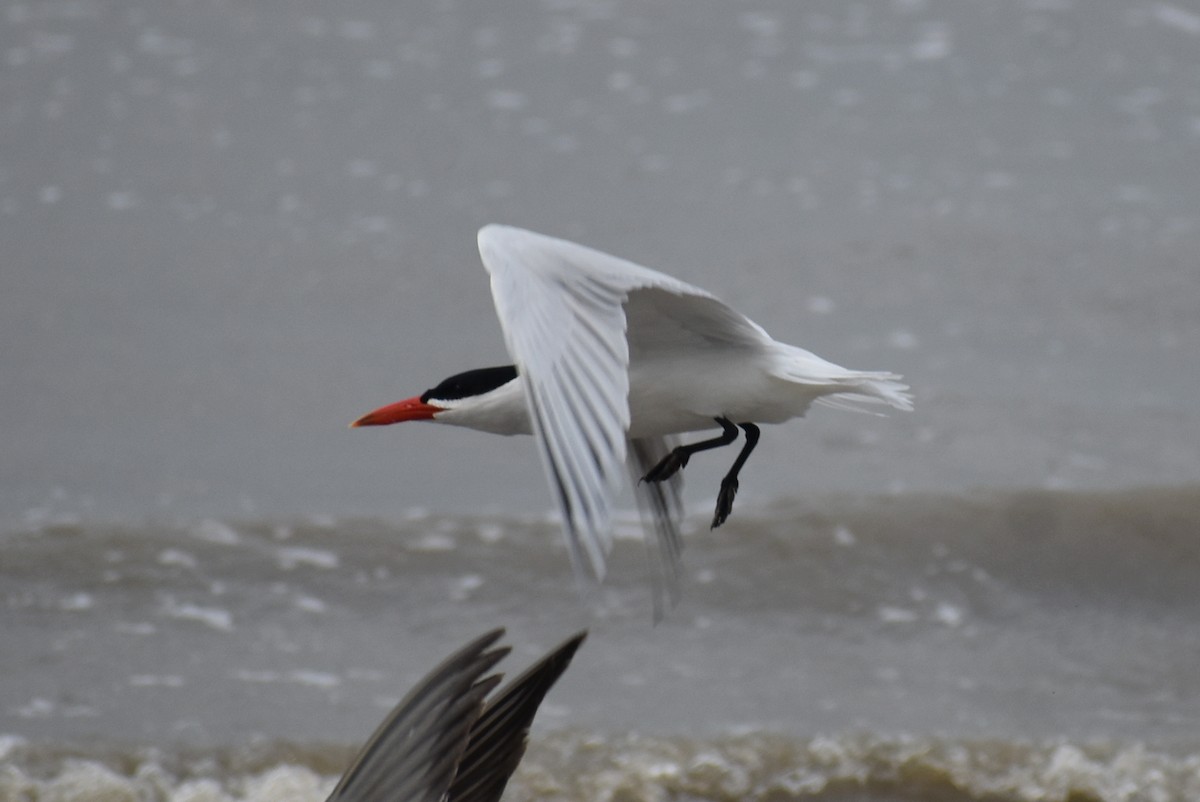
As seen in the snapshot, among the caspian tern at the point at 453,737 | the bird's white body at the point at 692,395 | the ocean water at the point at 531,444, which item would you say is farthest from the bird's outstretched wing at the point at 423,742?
the ocean water at the point at 531,444

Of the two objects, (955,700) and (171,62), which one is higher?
(171,62)

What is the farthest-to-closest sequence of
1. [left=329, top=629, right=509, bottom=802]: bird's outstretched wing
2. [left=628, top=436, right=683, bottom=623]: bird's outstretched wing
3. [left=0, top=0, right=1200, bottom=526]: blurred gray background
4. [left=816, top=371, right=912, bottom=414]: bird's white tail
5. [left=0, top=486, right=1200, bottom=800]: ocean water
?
1. [left=0, top=0, right=1200, bottom=526]: blurred gray background
2. [left=0, top=486, right=1200, bottom=800]: ocean water
3. [left=628, top=436, right=683, bottom=623]: bird's outstretched wing
4. [left=816, top=371, right=912, bottom=414]: bird's white tail
5. [left=329, top=629, right=509, bottom=802]: bird's outstretched wing

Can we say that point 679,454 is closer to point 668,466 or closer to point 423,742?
point 668,466

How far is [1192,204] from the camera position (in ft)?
24.9

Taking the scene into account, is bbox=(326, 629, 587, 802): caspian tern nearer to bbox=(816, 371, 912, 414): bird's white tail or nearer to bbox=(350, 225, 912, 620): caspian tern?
bbox=(350, 225, 912, 620): caspian tern

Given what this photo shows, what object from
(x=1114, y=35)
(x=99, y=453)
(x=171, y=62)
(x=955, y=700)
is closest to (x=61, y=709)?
(x=99, y=453)

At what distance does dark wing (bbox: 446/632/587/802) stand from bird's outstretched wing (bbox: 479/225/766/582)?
0.59 ft

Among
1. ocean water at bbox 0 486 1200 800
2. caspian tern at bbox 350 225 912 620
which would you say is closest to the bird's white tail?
caspian tern at bbox 350 225 912 620

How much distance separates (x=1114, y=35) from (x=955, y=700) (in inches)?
223

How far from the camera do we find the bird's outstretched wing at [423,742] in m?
1.91

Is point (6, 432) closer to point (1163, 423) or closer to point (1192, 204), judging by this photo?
point (1163, 423)

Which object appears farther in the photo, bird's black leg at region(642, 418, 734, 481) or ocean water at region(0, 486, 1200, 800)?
ocean water at region(0, 486, 1200, 800)

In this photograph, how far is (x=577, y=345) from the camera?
1984 millimetres

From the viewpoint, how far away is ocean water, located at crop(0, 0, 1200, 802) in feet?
14.1
